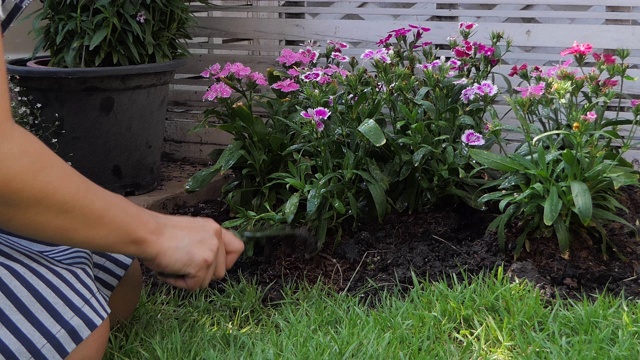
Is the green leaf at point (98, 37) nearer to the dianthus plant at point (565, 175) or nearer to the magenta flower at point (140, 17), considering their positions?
the magenta flower at point (140, 17)

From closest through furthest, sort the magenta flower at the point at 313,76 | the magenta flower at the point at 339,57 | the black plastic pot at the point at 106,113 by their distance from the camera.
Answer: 1. the magenta flower at the point at 313,76
2. the magenta flower at the point at 339,57
3. the black plastic pot at the point at 106,113

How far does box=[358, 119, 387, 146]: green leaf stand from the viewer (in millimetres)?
2811

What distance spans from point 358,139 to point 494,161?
488 mm

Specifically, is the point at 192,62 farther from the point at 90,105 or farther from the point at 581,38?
the point at 581,38

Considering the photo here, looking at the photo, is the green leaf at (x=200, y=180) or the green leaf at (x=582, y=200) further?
the green leaf at (x=200, y=180)

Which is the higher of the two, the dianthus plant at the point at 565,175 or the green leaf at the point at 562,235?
the dianthus plant at the point at 565,175

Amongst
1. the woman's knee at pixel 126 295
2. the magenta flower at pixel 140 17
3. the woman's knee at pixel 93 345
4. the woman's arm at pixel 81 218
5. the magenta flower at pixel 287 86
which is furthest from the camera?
the magenta flower at pixel 140 17

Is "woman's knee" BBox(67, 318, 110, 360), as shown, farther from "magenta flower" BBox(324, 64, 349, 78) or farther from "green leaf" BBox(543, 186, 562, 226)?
"magenta flower" BBox(324, 64, 349, 78)

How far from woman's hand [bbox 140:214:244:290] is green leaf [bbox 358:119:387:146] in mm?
1213

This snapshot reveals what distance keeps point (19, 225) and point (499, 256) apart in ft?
6.02

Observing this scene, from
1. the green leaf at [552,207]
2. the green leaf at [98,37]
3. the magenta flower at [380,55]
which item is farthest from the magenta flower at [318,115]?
the green leaf at [98,37]

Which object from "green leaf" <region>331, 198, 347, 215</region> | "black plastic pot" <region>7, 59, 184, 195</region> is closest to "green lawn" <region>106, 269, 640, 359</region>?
"green leaf" <region>331, 198, 347, 215</region>

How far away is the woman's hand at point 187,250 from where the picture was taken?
5.17ft

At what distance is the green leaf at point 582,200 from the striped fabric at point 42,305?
151 centimetres
